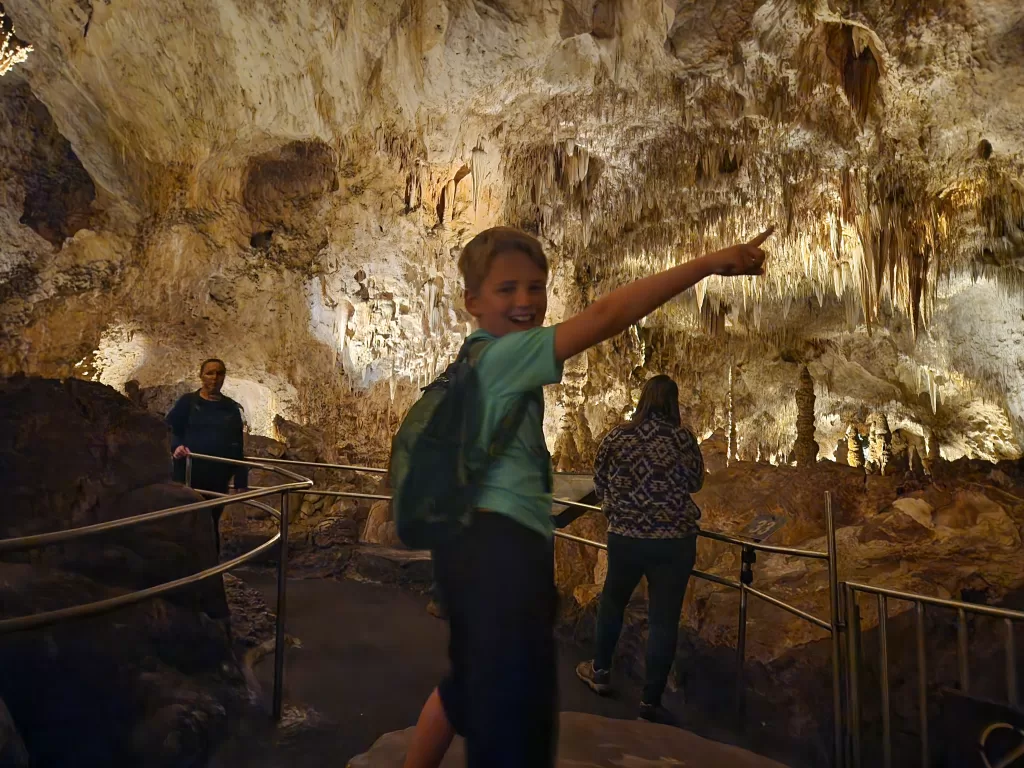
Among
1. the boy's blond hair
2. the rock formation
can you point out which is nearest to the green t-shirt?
the boy's blond hair

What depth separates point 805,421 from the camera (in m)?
15.1

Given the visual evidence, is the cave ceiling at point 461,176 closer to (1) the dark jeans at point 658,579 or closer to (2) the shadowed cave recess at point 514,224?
(2) the shadowed cave recess at point 514,224

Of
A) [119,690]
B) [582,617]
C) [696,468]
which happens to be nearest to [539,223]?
[582,617]

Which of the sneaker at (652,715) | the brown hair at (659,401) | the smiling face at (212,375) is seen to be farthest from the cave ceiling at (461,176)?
the sneaker at (652,715)

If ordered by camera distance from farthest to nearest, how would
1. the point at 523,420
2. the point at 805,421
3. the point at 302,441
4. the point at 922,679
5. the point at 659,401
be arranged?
the point at 805,421, the point at 302,441, the point at 659,401, the point at 922,679, the point at 523,420

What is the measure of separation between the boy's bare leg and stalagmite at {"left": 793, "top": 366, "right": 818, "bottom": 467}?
1374cm

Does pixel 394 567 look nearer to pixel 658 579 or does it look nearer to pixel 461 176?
pixel 658 579

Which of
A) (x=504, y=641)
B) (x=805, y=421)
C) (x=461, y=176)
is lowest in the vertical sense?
(x=504, y=641)

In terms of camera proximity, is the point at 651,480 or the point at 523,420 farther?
the point at 651,480

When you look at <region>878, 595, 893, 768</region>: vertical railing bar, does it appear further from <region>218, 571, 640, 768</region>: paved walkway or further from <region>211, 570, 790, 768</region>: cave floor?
<region>218, 571, 640, 768</region>: paved walkway

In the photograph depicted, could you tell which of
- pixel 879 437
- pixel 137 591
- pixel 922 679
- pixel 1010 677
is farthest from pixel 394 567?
pixel 879 437

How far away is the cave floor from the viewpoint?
8.44ft

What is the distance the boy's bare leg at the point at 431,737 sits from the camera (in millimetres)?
1663

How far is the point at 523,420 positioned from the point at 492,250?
0.40 metres
